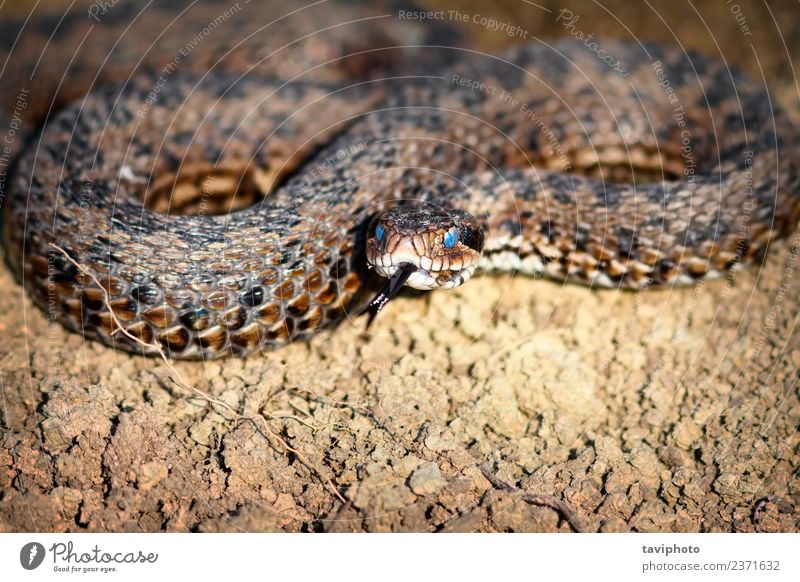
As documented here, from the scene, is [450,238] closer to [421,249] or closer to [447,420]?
[421,249]

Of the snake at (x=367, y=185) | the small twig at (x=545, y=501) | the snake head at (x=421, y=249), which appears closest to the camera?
the small twig at (x=545, y=501)

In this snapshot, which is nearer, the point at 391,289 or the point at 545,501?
the point at 545,501

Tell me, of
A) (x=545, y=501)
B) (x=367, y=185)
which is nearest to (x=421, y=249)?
(x=367, y=185)

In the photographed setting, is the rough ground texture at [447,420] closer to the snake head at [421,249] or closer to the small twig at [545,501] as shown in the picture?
the small twig at [545,501]

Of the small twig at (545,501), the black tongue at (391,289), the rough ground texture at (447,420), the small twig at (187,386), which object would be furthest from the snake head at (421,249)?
the small twig at (545,501)

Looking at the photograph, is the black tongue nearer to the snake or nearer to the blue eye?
the snake

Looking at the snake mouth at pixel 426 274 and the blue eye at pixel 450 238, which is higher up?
the blue eye at pixel 450 238

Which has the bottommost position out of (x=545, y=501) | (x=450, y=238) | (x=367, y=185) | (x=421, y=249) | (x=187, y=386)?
(x=545, y=501)
